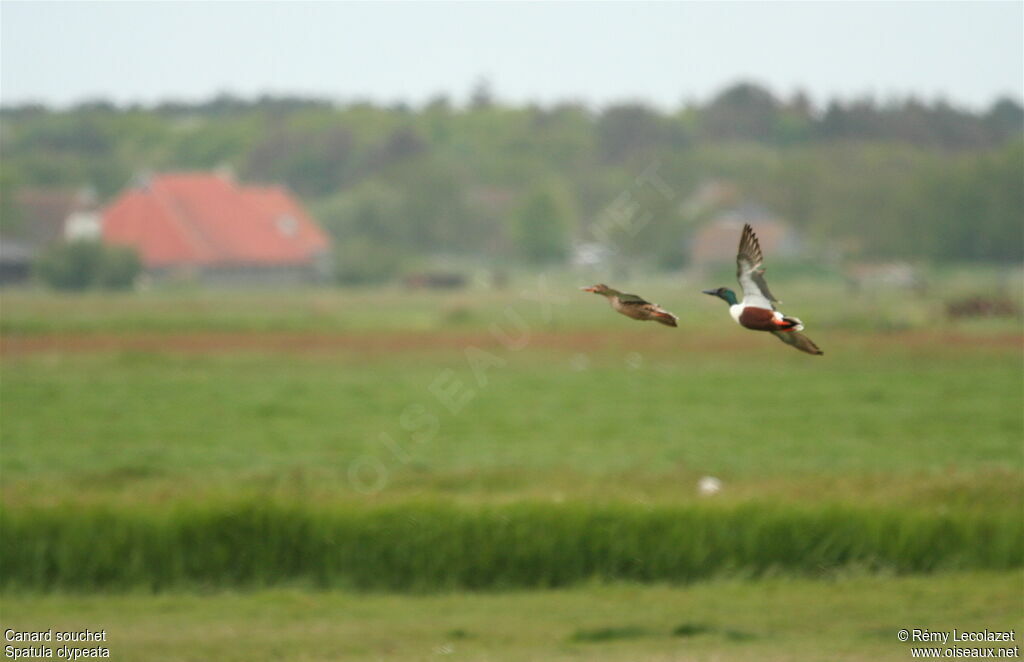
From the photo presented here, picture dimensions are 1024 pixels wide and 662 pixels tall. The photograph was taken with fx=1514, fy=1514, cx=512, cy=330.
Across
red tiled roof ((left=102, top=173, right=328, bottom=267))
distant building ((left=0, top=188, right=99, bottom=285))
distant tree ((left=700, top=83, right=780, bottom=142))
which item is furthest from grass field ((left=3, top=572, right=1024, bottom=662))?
red tiled roof ((left=102, top=173, right=328, bottom=267))

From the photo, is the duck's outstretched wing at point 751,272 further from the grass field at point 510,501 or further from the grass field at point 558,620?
the grass field at point 558,620

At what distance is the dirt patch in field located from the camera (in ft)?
138

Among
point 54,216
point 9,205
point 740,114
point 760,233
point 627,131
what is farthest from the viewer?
point 627,131

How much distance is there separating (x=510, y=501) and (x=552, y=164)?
6144 cm

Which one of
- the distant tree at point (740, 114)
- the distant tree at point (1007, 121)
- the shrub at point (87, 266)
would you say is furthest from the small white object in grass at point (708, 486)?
the distant tree at point (740, 114)

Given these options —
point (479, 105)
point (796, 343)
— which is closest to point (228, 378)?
point (796, 343)

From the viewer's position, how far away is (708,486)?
19.4 m

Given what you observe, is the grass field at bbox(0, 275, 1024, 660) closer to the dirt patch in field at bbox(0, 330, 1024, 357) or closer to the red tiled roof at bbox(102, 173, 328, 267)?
the dirt patch in field at bbox(0, 330, 1024, 357)

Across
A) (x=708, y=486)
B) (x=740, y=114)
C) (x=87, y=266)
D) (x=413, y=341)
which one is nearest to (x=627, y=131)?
(x=740, y=114)

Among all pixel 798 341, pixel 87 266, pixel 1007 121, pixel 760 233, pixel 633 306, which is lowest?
pixel 798 341

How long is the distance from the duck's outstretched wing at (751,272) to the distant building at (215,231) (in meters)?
64.5

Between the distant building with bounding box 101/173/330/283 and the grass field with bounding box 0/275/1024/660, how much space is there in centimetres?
3194

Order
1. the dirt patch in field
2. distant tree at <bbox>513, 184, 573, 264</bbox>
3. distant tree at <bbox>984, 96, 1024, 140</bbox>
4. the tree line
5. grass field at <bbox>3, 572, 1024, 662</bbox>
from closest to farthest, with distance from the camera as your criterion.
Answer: grass field at <bbox>3, 572, 1024, 662</bbox>, the dirt patch in field, the tree line, distant tree at <bbox>984, 96, 1024, 140</bbox>, distant tree at <bbox>513, 184, 573, 264</bbox>

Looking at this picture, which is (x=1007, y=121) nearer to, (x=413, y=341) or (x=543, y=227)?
(x=543, y=227)
